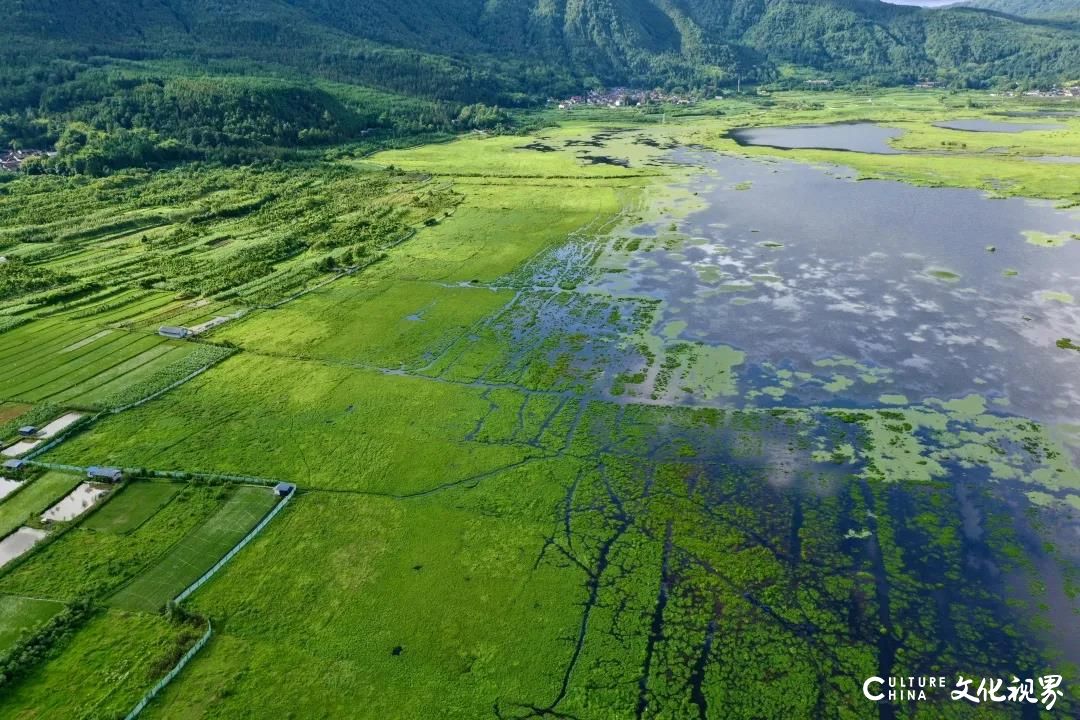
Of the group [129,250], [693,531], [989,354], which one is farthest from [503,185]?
[693,531]

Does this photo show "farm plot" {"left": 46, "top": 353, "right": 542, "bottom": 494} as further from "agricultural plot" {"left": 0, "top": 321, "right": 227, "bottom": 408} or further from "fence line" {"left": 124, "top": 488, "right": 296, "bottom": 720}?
"agricultural plot" {"left": 0, "top": 321, "right": 227, "bottom": 408}

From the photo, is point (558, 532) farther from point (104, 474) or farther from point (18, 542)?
point (18, 542)

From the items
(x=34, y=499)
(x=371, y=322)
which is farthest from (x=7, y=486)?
(x=371, y=322)

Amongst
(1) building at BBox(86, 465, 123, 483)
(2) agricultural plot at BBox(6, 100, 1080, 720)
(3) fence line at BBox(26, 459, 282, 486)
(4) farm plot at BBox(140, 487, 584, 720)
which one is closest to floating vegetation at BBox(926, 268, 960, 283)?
(2) agricultural plot at BBox(6, 100, 1080, 720)

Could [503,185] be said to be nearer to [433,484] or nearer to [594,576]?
[433,484]
